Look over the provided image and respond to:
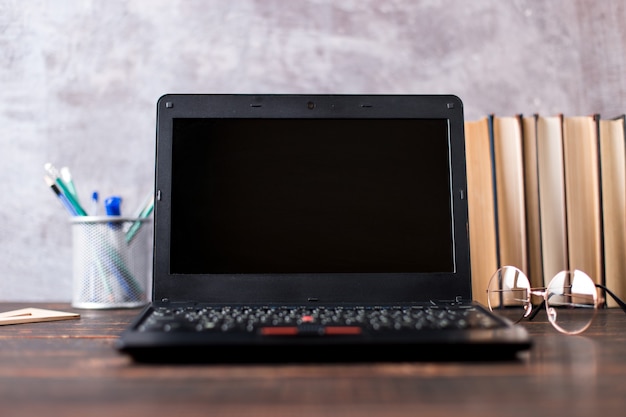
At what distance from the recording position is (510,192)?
0.95m

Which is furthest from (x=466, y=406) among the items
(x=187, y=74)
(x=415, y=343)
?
(x=187, y=74)

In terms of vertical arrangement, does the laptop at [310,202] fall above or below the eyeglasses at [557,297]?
above

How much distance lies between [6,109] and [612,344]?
3.56 feet

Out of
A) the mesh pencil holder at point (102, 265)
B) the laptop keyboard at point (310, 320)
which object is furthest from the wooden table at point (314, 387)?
the mesh pencil holder at point (102, 265)

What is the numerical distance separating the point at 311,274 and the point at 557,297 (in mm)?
340

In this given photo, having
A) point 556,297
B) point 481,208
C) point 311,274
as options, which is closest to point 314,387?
point 311,274

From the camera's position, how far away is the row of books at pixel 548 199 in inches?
36.7

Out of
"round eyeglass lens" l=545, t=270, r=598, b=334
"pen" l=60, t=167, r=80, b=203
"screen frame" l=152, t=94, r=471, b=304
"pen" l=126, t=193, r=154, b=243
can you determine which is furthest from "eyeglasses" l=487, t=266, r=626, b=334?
"pen" l=60, t=167, r=80, b=203

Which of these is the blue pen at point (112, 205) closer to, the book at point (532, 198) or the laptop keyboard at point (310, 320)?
the laptop keyboard at point (310, 320)

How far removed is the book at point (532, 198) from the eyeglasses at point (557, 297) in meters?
0.07

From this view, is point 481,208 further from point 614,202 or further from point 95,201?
point 95,201

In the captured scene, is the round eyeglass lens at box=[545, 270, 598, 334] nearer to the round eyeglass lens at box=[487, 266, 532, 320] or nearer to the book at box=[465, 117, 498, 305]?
the round eyeglass lens at box=[487, 266, 532, 320]

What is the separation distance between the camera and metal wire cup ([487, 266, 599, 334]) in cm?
71

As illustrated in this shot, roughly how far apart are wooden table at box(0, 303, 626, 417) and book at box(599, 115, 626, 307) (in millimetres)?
409
